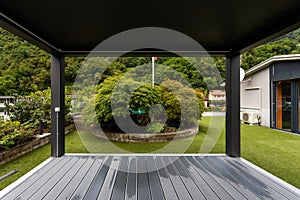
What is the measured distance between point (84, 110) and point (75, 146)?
1597 millimetres

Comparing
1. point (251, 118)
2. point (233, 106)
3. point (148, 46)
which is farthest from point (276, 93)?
point (148, 46)

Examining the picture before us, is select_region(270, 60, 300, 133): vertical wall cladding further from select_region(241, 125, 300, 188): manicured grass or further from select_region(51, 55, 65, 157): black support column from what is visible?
select_region(51, 55, 65, 157): black support column

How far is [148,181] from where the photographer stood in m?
2.84

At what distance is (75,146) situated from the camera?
525cm

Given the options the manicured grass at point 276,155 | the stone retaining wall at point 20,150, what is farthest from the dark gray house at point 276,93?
the stone retaining wall at point 20,150

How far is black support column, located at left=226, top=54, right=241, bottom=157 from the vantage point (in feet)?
13.3

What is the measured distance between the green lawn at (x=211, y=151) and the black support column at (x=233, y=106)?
1.26 ft

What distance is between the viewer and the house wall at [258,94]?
8586 millimetres

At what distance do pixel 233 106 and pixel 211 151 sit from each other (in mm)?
1279

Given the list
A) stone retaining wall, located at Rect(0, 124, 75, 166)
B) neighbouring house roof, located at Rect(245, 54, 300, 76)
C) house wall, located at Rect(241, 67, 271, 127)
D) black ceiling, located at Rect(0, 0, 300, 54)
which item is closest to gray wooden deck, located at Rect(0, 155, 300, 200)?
stone retaining wall, located at Rect(0, 124, 75, 166)

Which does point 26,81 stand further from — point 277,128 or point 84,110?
point 277,128

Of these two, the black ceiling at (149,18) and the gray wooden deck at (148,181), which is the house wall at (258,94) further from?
the black ceiling at (149,18)

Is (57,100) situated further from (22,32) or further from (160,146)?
(160,146)

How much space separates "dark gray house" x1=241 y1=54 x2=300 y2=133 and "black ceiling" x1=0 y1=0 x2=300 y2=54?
5033mm
